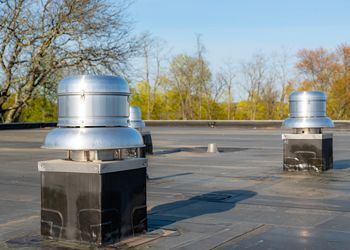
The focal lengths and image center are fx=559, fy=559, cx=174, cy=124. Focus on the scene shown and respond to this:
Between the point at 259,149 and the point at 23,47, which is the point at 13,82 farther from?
the point at 259,149

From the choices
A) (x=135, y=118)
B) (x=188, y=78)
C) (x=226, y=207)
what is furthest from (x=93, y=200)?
(x=188, y=78)

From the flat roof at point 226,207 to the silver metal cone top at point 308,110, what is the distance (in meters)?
1.11

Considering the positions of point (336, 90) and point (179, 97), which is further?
point (179, 97)

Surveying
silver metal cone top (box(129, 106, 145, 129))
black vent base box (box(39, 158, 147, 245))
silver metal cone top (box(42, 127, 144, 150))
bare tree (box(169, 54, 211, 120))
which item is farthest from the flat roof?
bare tree (box(169, 54, 211, 120))

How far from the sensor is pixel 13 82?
35.8 m

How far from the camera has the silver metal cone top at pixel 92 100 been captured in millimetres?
5812

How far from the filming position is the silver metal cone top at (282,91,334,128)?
39.8 feet

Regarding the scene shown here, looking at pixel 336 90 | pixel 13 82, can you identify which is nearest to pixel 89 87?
pixel 13 82

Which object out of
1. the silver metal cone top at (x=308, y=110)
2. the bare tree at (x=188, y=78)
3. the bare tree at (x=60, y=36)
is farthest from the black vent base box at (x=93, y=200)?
the bare tree at (x=188, y=78)

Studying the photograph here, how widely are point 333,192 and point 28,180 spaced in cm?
601

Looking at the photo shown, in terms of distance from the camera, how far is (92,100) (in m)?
5.82

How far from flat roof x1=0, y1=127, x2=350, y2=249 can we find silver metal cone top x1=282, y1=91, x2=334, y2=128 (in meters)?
1.11

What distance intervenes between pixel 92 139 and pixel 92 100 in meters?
0.41

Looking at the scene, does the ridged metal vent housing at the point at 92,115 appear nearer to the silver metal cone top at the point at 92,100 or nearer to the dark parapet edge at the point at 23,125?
the silver metal cone top at the point at 92,100
